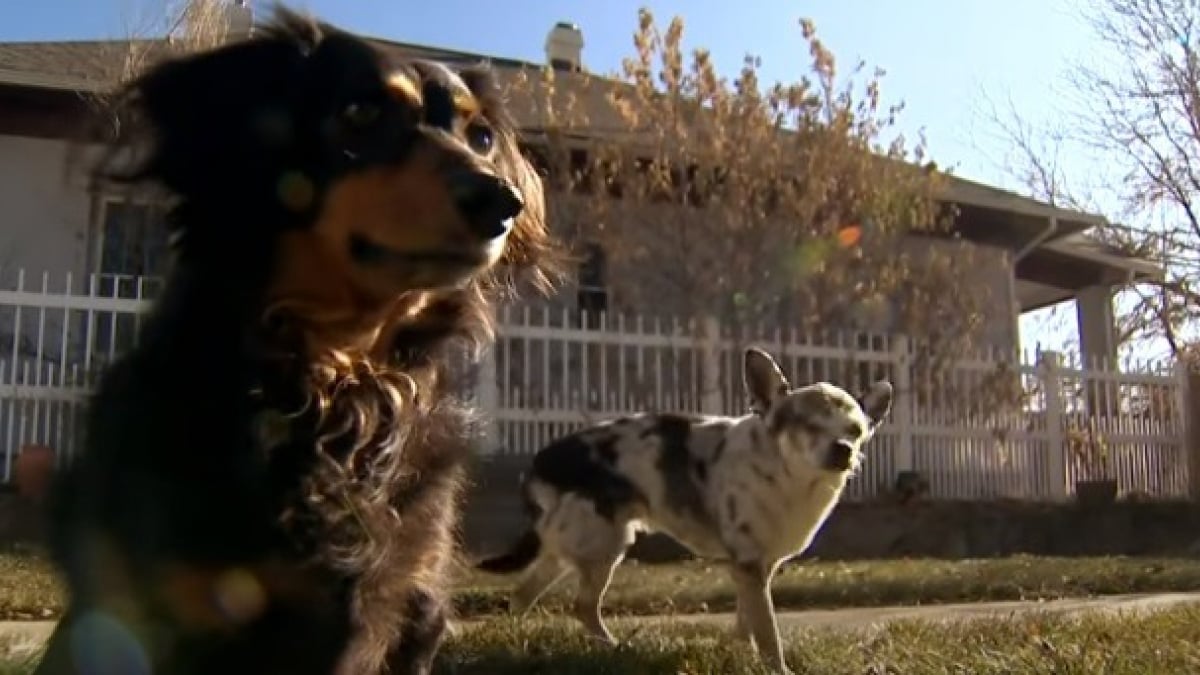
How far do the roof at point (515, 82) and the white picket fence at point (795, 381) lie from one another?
1.91 meters

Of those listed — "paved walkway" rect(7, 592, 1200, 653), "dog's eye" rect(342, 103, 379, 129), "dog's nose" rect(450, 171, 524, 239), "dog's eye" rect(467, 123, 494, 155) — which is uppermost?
"dog's eye" rect(467, 123, 494, 155)

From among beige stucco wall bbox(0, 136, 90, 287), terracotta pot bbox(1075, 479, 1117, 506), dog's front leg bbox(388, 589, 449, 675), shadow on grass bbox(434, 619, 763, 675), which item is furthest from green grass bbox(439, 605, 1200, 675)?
beige stucco wall bbox(0, 136, 90, 287)

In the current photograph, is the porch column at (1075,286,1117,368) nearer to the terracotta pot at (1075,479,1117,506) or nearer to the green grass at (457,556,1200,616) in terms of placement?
the terracotta pot at (1075,479,1117,506)

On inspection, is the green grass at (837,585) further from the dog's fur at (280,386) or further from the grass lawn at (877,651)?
the dog's fur at (280,386)

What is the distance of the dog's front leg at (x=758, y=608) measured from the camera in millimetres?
4844

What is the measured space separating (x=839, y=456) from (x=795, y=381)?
22.7 feet

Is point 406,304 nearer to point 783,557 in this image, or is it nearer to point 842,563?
point 783,557

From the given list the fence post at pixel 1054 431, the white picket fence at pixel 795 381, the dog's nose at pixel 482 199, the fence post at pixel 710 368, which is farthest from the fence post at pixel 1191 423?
the dog's nose at pixel 482 199

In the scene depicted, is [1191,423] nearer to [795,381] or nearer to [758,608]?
[795,381]

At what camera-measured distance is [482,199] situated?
266 cm

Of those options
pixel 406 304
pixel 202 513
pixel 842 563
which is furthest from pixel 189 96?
pixel 842 563

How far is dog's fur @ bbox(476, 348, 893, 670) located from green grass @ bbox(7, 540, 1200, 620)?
0.67 meters

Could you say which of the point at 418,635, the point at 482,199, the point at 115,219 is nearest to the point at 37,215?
the point at 115,219

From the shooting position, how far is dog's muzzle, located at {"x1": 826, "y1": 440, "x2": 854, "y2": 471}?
5.30m
